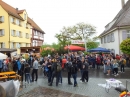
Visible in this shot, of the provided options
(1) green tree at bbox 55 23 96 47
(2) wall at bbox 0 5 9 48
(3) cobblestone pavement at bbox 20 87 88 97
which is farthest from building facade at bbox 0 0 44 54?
(3) cobblestone pavement at bbox 20 87 88 97

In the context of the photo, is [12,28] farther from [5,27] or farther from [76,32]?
[76,32]

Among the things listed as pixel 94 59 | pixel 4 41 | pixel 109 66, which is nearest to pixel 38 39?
pixel 4 41

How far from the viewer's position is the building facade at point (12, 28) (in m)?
37.0

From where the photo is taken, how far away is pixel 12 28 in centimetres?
3816

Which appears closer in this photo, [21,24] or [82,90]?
[82,90]

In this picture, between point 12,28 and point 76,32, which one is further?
point 76,32

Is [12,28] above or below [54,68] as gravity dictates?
above

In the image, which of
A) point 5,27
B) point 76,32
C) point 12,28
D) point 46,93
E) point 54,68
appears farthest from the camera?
point 76,32

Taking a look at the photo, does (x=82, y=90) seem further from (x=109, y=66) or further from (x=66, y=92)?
(x=109, y=66)

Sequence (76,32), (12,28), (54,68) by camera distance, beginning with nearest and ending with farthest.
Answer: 1. (54,68)
2. (12,28)
3. (76,32)

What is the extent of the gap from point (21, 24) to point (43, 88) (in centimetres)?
3281

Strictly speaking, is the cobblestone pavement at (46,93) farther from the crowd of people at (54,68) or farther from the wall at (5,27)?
the wall at (5,27)

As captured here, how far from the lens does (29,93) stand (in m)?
11.0

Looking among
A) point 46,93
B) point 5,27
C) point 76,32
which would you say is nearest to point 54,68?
point 46,93
